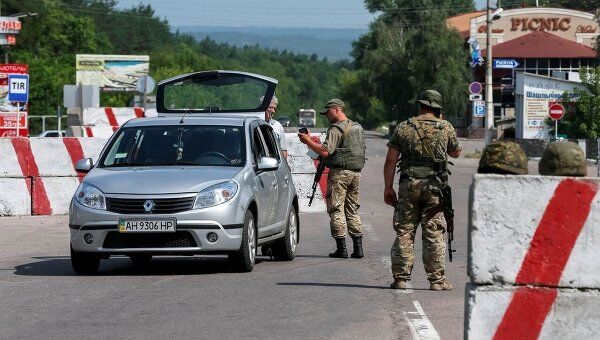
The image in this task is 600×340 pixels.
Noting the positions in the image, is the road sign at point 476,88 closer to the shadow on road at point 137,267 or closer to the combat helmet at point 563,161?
the shadow on road at point 137,267

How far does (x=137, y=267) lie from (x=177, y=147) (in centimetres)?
138

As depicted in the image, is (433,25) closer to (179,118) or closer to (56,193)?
(56,193)

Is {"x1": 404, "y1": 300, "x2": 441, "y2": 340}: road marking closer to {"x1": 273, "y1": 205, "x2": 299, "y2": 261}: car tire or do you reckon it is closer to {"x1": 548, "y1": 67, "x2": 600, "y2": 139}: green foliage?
{"x1": 273, "y1": 205, "x2": 299, "y2": 261}: car tire

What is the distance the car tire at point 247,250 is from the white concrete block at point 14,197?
9.30m

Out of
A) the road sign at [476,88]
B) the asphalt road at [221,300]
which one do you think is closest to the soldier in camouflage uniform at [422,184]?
the asphalt road at [221,300]

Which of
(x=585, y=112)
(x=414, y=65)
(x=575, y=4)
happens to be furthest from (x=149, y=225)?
(x=575, y=4)

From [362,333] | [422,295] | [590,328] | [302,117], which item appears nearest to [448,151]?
[422,295]

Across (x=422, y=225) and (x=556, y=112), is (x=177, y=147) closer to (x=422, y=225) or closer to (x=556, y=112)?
(x=422, y=225)

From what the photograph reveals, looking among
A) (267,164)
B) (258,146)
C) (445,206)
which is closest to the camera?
(445,206)

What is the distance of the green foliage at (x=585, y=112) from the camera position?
57344 millimetres

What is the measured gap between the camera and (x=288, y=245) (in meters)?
14.9

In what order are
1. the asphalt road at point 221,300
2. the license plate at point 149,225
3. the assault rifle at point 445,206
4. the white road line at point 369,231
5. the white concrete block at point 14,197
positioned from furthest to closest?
the white concrete block at point 14,197 → the white road line at point 369,231 → the license plate at point 149,225 → the assault rifle at point 445,206 → the asphalt road at point 221,300

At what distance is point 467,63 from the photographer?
363 ft

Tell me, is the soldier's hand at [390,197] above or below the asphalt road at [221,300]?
above
